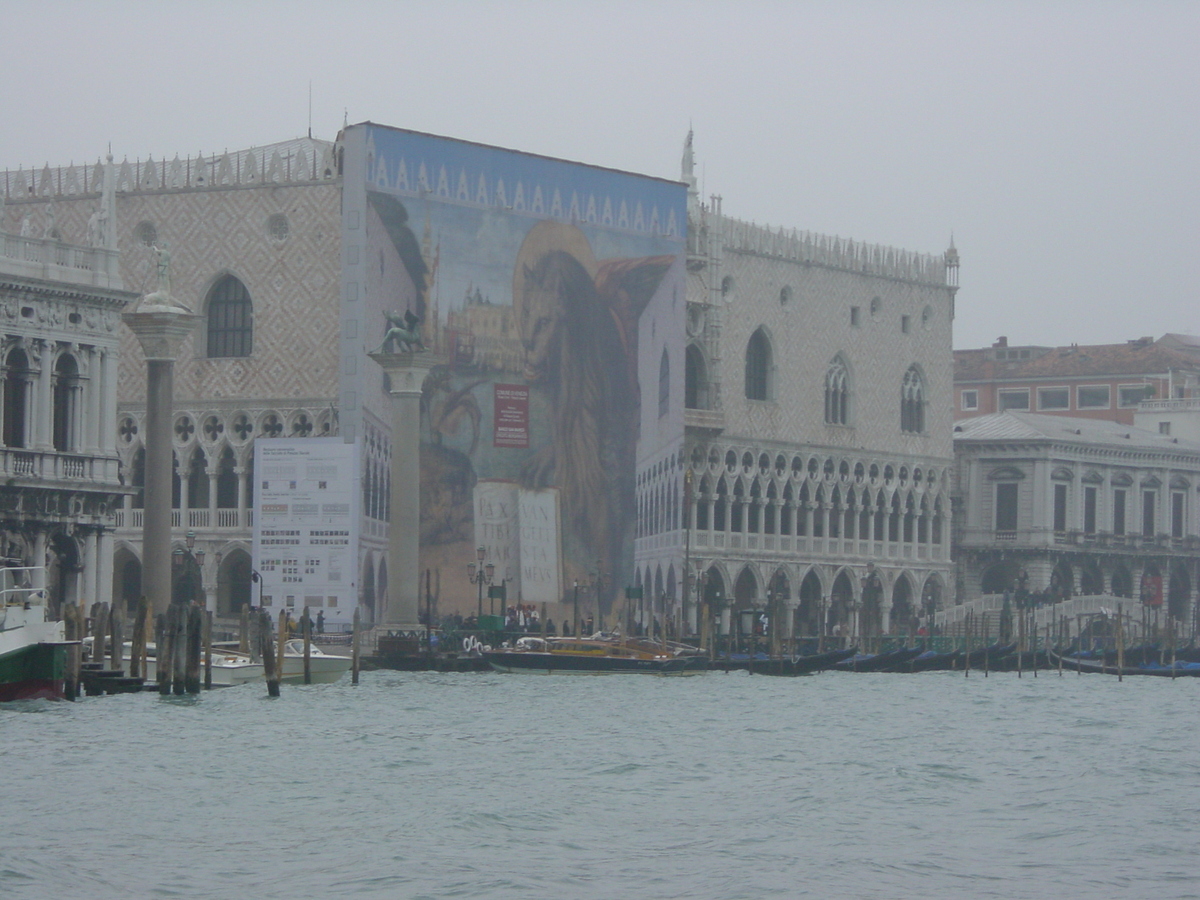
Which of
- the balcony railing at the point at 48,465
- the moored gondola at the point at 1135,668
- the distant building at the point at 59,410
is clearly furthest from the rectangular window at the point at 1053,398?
the balcony railing at the point at 48,465

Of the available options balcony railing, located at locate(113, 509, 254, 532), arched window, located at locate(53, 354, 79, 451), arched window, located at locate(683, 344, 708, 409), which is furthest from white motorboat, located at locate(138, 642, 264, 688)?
arched window, located at locate(683, 344, 708, 409)

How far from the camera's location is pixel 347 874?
58.6 feet

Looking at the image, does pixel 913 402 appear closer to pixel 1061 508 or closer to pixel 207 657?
pixel 1061 508

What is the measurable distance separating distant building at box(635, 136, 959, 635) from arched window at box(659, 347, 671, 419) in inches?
1.1

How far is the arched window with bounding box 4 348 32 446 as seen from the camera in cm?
3647

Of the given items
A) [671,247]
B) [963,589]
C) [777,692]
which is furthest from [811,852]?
[963,589]

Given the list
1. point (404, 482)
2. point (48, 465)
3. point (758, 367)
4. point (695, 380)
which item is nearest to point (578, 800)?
point (48, 465)

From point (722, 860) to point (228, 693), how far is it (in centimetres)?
1535

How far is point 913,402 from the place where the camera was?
6112 cm

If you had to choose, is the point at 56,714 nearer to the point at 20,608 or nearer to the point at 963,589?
the point at 20,608

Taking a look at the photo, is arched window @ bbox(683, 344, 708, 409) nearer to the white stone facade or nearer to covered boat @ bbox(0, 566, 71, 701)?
the white stone facade

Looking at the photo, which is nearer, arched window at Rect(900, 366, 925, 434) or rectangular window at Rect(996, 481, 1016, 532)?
arched window at Rect(900, 366, 925, 434)

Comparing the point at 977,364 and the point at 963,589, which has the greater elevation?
the point at 977,364

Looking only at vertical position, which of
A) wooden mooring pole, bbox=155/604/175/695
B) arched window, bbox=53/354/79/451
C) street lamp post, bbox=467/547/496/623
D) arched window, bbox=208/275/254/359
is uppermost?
arched window, bbox=208/275/254/359
